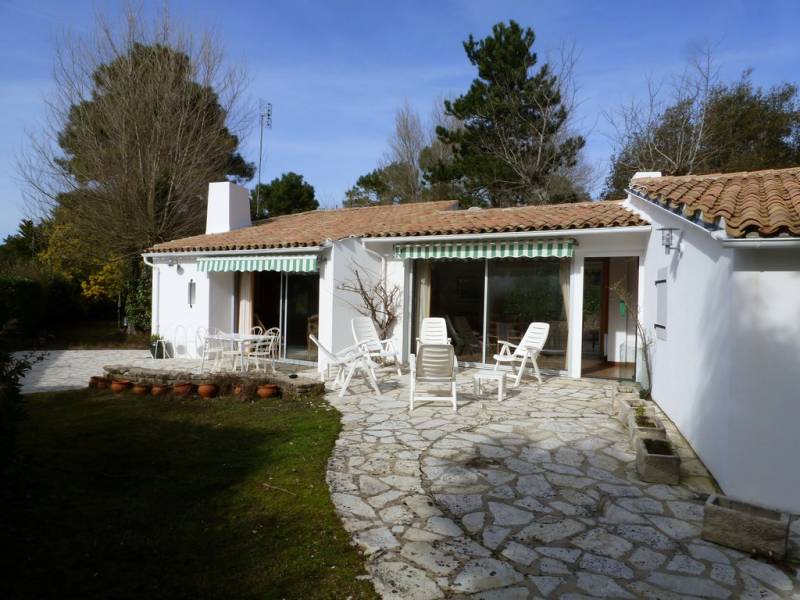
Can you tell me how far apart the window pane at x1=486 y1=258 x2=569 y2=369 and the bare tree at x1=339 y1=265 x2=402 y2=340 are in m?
3.26

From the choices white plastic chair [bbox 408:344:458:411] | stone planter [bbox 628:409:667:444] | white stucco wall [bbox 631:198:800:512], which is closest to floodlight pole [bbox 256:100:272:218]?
white plastic chair [bbox 408:344:458:411]

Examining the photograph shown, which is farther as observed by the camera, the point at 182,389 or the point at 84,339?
the point at 84,339

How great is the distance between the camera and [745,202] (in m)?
7.52

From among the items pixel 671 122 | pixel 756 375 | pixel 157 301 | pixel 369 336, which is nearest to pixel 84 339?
pixel 157 301

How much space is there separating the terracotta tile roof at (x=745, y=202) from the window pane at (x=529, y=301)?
4301 mm

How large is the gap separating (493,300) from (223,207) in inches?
531

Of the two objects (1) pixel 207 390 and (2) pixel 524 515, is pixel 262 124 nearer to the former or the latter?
(1) pixel 207 390

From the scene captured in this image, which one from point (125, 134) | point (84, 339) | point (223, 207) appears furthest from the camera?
point (84, 339)

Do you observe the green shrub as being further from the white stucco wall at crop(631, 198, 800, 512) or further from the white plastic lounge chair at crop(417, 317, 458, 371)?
the white stucco wall at crop(631, 198, 800, 512)

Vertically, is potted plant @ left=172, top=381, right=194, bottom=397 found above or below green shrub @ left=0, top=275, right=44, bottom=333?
below

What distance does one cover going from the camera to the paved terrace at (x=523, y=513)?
4.76 meters

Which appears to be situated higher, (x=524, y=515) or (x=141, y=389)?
(x=141, y=389)

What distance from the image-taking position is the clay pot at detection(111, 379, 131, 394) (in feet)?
43.9

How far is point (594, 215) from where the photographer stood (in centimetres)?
1458
